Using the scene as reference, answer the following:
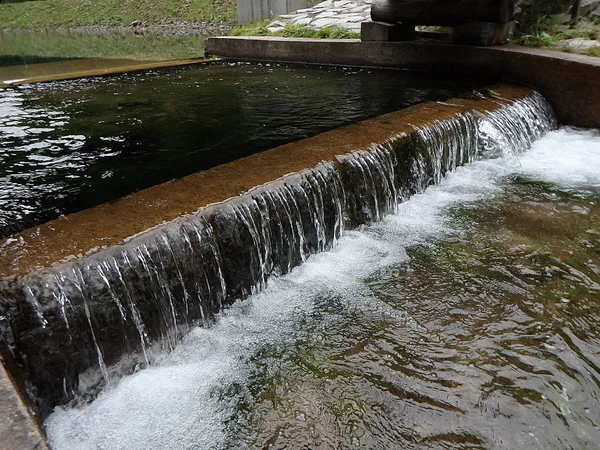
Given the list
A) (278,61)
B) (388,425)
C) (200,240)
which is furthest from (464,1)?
(388,425)

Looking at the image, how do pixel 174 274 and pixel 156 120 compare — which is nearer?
pixel 174 274

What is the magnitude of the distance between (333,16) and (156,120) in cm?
829

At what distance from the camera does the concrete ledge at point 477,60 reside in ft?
23.2

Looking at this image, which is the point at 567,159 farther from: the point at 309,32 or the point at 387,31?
the point at 309,32

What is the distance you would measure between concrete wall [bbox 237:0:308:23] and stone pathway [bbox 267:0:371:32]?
4.50 ft

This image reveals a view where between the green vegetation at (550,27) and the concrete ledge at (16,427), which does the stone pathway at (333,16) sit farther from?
the concrete ledge at (16,427)

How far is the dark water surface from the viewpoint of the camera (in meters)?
4.39

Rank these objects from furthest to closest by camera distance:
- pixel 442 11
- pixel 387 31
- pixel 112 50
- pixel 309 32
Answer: pixel 112 50 < pixel 309 32 < pixel 387 31 < pixel 442 11

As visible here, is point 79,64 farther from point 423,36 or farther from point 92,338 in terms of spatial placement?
point 92,338

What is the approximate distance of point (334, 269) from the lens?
13.4 feet

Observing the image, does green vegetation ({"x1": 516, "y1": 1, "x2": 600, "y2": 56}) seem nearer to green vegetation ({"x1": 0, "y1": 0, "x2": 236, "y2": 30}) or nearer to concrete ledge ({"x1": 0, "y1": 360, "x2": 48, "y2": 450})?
concrete ledge ({"x1": 0, "y1": 360, "x2": 48, "y2": 450})

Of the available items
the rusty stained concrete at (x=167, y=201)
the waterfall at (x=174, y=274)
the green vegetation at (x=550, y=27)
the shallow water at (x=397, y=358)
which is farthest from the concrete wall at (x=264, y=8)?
the shallow water at (x=397, y=358)

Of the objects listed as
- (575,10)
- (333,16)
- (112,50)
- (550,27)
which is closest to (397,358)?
(550,27)

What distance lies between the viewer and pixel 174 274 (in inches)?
127
